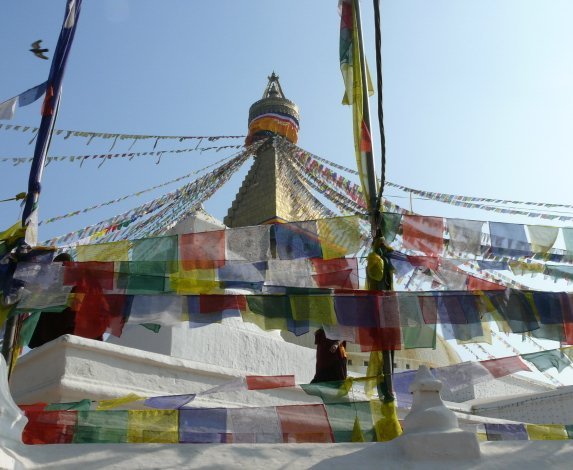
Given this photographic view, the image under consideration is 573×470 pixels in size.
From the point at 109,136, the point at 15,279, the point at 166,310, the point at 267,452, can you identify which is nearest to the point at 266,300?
the point at 166,310

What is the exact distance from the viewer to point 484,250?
6.01 m

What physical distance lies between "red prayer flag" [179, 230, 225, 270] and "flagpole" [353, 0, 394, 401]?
49.3 inches

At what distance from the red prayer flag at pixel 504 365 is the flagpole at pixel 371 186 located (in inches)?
40.6

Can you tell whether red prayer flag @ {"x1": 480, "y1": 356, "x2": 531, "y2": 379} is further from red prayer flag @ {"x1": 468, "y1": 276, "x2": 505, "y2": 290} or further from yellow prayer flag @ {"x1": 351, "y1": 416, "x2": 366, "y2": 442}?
yellow prayer flag @ {"x1": 351, "y1": 416, "x2": 366, "y2": 442}

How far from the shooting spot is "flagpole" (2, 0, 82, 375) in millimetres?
5090

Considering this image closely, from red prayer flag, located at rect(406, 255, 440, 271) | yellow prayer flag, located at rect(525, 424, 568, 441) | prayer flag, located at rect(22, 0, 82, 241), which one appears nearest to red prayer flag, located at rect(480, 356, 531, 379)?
yellow prayer flag, located at rect(525, 424, 568, 441)

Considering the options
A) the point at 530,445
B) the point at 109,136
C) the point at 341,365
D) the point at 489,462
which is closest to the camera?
the point at 489,462

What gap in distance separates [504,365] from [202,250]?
8.89 feet

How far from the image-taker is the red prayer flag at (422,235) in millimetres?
5812

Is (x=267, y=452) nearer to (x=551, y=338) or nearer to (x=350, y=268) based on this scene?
(x=350, y=268)

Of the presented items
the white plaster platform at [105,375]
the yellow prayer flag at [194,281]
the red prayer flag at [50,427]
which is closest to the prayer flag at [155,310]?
the yellow prayer flag at [194,281]

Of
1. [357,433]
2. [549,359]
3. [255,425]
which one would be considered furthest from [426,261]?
[255,425]

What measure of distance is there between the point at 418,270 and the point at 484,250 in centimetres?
69

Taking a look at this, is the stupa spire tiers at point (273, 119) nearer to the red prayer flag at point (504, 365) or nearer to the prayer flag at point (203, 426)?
the red prayer flag at point (504, 365)
